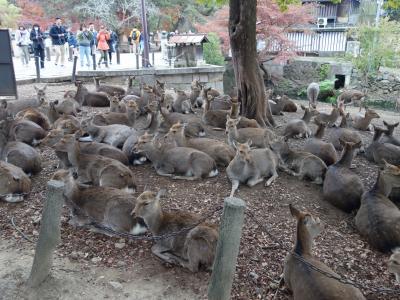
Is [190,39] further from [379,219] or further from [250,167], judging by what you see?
[379,219]

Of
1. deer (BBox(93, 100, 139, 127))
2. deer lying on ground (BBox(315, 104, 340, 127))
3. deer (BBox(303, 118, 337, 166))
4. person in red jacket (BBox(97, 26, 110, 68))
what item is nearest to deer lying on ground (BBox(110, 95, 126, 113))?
deer (BBox(93, 100, 139, 127))

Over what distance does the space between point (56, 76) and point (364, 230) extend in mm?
14566

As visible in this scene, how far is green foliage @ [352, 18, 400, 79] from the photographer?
20594 mm

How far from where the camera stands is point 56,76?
16812mm

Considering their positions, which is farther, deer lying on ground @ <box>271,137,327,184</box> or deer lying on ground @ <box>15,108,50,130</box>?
deer lying on ground @ <box>15,108,50,130</box>

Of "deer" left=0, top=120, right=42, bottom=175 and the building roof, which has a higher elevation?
the building roof

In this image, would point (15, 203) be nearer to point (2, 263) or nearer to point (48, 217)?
point (2, 263)

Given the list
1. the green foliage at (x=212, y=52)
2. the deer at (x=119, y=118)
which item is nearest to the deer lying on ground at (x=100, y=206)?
the deer at (x=119, y=118)

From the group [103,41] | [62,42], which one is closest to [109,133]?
[103,41]

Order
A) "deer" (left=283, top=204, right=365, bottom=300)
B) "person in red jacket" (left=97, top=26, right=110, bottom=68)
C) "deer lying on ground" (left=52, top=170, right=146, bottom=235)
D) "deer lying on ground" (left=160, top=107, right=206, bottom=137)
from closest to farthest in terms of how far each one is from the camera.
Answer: "deer" (left=283, top=204, right=365, bottom=300)
"deer lying on ground" (left=52, top=170, right=146, bottom=235)
"deer lying on ground" (left=160, top=107, right=206, bottom=137)
"person in red jacket" (left=97, top=26, right=110, bottom=68)

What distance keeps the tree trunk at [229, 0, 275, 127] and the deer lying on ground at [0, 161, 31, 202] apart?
5.35 metres

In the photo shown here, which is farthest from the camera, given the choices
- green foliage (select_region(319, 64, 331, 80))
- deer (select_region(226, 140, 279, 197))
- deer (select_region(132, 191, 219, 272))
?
green foliage (select_region(319, 64, 331, 80))

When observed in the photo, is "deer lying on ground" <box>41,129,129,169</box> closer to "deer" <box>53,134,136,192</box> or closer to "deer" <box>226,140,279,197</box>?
"deer" <box>53,134,136,192</box>

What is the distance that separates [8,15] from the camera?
95.8 ft
